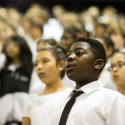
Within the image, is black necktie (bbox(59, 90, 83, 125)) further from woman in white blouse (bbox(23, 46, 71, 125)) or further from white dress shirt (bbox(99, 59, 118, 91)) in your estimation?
white dress shirt (bbox(99, 59, 118, 91))

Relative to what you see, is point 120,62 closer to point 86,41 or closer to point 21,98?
point 86,41

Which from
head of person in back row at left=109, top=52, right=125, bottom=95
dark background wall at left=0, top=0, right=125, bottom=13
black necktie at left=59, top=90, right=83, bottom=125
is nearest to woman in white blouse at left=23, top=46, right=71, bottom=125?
head of person in back row at left=109, top=52, right=125, bottom=95

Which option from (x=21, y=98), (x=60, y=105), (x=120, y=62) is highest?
(x=120, y=62)

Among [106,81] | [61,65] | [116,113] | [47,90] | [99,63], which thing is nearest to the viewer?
[116,113]

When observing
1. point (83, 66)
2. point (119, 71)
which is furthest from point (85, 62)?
point (119, 71)

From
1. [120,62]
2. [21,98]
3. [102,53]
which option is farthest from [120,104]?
[21,98]

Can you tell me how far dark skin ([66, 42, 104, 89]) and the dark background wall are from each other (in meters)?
6.70

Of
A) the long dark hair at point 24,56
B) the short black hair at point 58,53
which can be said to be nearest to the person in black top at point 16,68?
the long dark hair at point 24,56

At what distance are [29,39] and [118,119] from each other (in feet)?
13.1

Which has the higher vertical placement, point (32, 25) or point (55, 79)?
point (32, 25)

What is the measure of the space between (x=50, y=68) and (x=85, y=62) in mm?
903

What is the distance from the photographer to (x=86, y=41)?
8.20 feet

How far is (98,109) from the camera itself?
2197 millimetres

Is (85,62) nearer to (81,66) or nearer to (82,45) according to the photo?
(81,66)
